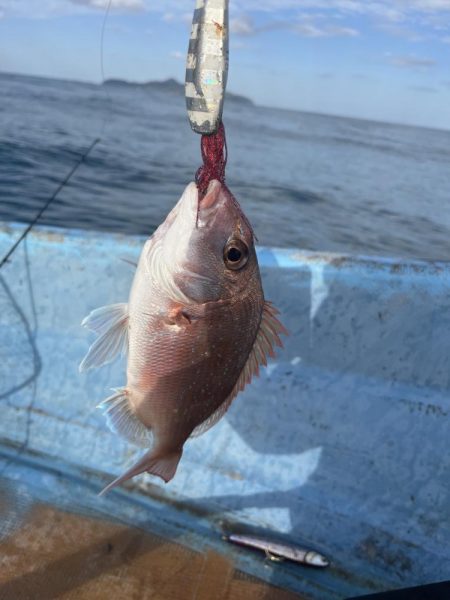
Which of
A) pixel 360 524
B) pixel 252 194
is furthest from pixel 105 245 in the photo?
pixel 252 194

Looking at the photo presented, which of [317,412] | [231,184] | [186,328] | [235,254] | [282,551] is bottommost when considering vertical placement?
[231,184]

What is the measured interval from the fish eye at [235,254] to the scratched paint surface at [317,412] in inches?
44.2

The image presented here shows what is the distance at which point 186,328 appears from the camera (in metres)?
1.77

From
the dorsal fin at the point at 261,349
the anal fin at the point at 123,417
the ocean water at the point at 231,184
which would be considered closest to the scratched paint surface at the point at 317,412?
the dorsal fin at the point at 261,349

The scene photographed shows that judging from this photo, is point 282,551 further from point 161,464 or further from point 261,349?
point 261,349

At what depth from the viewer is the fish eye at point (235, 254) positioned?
166 centimetres

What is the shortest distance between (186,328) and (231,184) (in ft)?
46.5

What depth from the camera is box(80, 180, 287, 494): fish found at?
166cm

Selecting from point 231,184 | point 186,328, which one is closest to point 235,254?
point 186,328

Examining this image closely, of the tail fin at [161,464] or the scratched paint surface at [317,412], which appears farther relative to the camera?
the scratched paint surface at [317,412]

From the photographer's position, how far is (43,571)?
242 centimetres

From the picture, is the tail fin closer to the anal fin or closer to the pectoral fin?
the anal fin

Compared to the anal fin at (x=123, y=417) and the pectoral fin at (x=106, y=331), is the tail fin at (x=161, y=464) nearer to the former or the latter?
the anal fin at (x=123, y=417)

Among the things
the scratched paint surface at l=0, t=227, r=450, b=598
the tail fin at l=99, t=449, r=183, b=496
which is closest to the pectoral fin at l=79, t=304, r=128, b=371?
the tail fin at l=99, t=449, r=183, b=496
